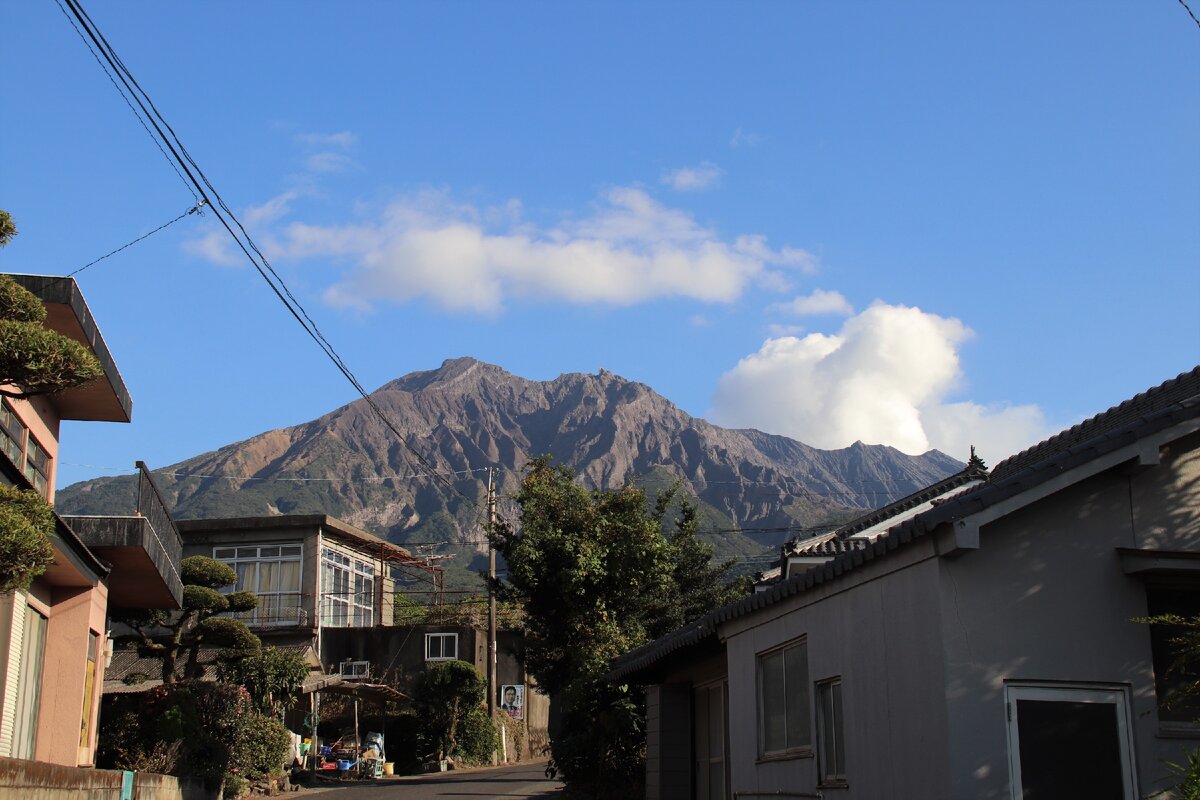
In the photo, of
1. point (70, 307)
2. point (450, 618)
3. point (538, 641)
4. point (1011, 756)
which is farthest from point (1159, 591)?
point (450, 618)

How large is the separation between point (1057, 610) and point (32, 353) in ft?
28.9

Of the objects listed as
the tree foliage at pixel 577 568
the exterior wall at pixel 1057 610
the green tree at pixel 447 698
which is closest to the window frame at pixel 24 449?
the exterior wall at pixel 1057 610

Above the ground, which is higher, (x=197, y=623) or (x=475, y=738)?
(x=197, y=623)

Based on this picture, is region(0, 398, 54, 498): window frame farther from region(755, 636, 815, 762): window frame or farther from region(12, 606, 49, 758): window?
region(755, 636, 815, 762): window frame

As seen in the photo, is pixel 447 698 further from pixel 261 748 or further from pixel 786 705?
pixel 786 705

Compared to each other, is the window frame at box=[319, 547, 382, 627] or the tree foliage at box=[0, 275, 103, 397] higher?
the window frame at box=[319, 547, 382, 627]

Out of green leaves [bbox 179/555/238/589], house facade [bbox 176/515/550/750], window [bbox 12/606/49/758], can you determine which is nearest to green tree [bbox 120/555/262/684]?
green leaves [bbox 179/555/238/589]

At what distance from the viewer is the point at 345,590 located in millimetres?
43062

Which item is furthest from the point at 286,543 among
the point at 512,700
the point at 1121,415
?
the point at 1121,415

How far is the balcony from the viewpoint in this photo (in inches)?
693

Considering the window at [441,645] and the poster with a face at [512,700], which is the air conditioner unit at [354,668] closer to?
the window at [441,645]

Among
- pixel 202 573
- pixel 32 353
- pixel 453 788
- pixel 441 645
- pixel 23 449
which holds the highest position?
pixel 23 449

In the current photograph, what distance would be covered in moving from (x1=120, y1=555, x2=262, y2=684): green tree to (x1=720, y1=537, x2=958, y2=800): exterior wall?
13.4 metres

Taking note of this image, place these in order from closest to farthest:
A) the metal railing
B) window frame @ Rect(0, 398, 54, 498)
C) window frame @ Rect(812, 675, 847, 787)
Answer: window frame @ Rect(812, 675, 847, 787), window frame @ Rect(0, 398, 54, 498), the metal railing
